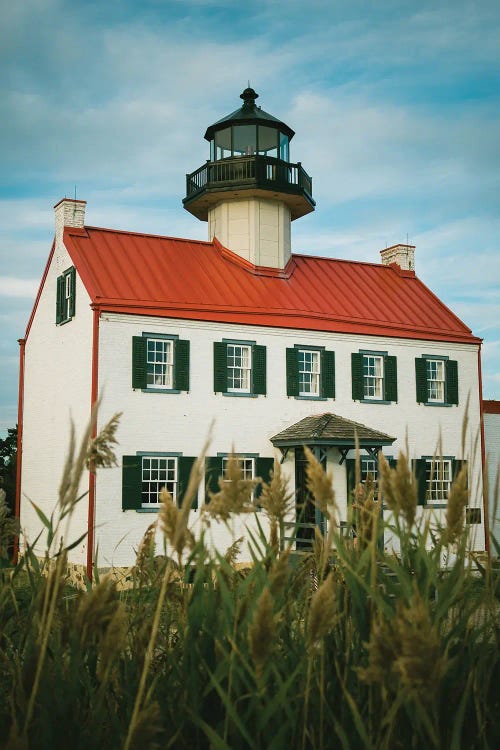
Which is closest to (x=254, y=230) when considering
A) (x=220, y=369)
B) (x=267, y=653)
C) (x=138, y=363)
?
(x=220, y=369)

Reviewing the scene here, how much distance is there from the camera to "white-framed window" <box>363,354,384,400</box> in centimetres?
2152

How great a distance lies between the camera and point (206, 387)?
61.9 ft

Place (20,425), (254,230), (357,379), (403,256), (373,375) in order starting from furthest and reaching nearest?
1. (403,256)
2. (20,425)
3. (254,230)
4. (373,375)
5. (357,379)

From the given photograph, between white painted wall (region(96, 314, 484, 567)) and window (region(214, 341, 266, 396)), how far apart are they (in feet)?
0.67

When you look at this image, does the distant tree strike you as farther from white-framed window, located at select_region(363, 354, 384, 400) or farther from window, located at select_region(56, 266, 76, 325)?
white-framed window, located at select_region(363, 354, 384, 400)

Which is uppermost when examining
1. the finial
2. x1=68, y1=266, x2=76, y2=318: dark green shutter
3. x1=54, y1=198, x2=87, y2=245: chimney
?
the finial

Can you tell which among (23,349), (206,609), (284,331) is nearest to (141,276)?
(284,331)

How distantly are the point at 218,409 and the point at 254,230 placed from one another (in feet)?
19.2

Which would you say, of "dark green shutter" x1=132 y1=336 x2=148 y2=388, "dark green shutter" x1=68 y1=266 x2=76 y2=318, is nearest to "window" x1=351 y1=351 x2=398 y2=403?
"dark green shutter" x1=132 y1=336 x2=148 y2=388

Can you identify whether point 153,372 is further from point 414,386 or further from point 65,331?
point 414,386

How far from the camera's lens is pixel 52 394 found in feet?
67.3

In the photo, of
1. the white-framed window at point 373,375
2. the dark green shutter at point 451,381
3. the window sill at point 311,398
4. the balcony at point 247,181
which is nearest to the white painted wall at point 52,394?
the balcony at point 247,181

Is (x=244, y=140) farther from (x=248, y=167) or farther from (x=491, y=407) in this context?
(x=491, y=407)

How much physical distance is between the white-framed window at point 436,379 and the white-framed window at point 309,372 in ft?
12.8
